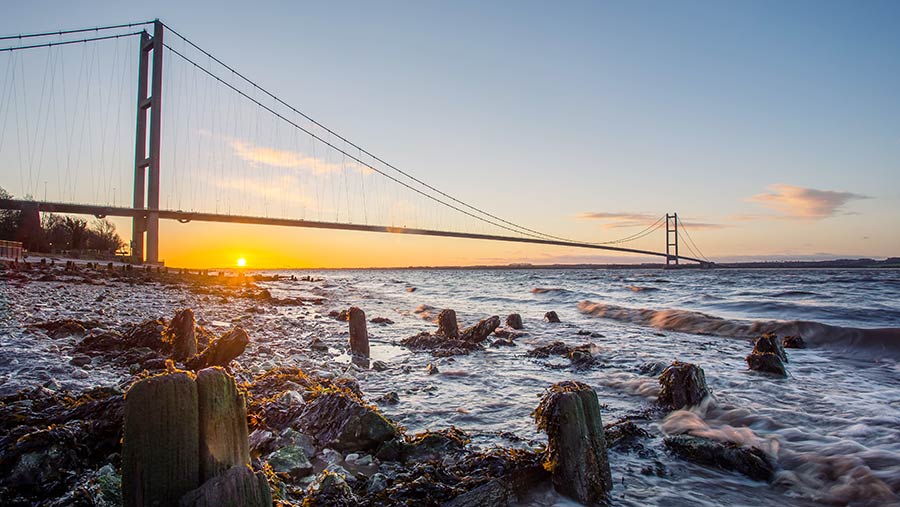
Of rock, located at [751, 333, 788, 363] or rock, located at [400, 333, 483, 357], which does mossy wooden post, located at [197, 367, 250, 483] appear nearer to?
rock, located at [400, 333, 483, 357]

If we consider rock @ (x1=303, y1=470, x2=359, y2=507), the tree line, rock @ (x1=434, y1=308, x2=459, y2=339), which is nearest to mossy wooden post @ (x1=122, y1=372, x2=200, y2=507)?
rock @ (x1=303, y1=470, x2=359, y2=507)

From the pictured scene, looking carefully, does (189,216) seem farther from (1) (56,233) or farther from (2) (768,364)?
(2) (768,364)

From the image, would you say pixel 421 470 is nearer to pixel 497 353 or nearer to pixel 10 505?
pixel 10 505

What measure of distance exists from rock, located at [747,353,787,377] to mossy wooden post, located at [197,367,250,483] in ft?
23.4

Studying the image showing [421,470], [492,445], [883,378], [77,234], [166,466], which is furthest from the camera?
[77,234]

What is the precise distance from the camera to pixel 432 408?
4652 millimetres

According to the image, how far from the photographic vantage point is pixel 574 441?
8.35 feet

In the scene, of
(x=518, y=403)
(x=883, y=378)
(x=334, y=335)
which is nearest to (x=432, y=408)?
(x=518, y=403)

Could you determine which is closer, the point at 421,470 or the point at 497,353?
the point at 421,470

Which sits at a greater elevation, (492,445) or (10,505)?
(10,505)

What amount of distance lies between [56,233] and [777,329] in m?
68.4

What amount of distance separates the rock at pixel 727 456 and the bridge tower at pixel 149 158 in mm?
41324

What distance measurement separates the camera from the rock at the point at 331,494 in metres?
2.30

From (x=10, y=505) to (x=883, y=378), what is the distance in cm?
938
